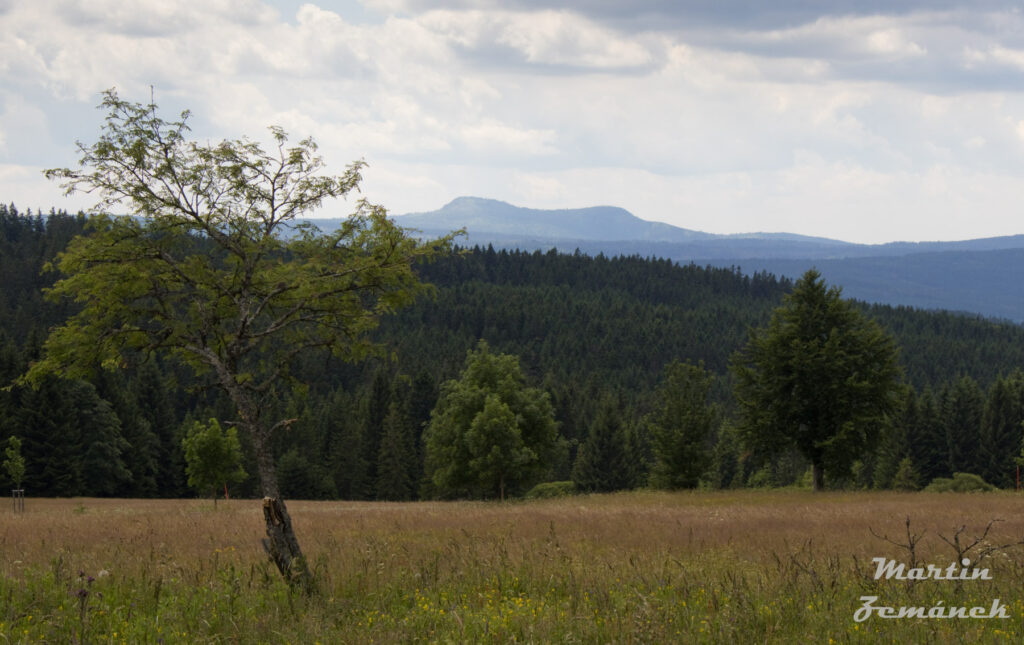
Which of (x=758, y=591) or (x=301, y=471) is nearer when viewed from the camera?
(x=758, y=591)

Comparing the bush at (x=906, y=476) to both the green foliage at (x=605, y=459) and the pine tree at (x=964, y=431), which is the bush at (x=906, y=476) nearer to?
the pine tree at (x=964, y=431)

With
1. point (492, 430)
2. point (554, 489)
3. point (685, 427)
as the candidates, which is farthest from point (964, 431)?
point (492, 430)

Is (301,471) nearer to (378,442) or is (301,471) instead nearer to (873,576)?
(378,442)

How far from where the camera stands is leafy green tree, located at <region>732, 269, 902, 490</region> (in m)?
32.0

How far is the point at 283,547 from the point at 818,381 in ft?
90.8

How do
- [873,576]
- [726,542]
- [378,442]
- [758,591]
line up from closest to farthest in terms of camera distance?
[758,591] → [873,576] → [726,542] → [378,442]

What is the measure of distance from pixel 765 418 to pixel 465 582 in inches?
1007

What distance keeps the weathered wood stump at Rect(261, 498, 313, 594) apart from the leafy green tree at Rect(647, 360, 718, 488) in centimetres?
3382

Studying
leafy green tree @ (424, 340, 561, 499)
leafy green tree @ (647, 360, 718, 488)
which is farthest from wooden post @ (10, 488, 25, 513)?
leafy green tree @ (647, 360, 718, 488)

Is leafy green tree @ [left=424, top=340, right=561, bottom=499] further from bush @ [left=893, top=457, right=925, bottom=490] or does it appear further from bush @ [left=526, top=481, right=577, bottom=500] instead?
bush @ [left=893, top=457, right=925, bottom=490]

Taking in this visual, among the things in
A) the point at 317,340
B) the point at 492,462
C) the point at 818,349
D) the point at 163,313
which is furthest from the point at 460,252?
the point at 492,462

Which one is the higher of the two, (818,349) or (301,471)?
(818,349)

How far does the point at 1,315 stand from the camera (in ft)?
489

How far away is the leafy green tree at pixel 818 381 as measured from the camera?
3198cm
